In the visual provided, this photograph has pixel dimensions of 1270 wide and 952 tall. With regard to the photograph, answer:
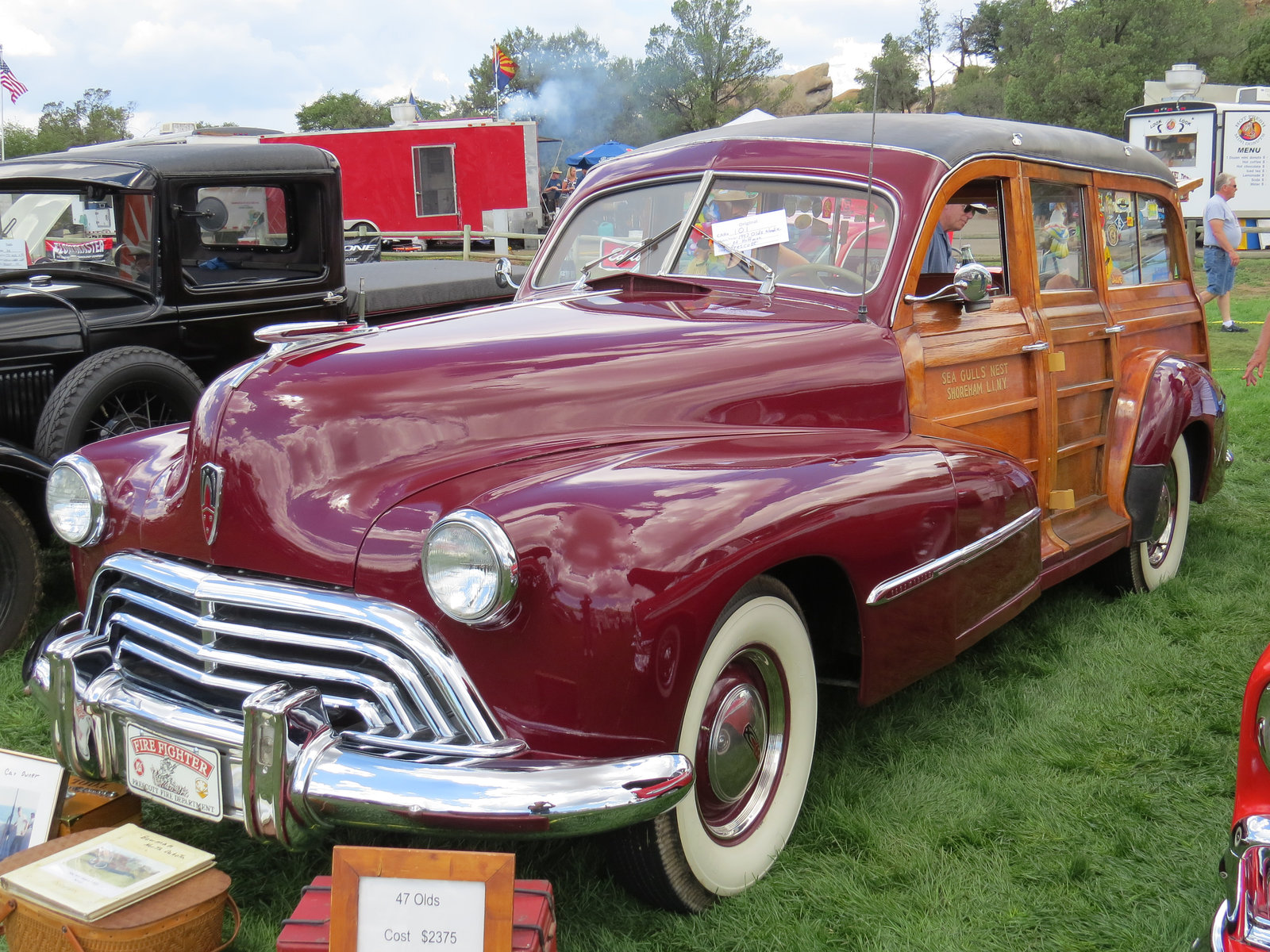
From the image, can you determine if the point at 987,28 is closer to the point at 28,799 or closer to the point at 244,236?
the point at 244,236

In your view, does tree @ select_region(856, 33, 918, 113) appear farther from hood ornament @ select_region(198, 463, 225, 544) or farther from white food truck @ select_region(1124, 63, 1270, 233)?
hood ornament @ select_region(198, 463, 225, 544)

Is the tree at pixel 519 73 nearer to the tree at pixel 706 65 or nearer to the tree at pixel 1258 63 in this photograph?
the tree at pixel 706 65

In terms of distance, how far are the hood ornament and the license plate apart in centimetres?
44

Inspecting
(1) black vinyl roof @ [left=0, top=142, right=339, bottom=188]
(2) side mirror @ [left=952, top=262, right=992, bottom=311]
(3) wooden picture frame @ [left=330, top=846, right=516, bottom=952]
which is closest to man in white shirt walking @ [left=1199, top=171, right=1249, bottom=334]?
(2) side mirror @ [left=952, top=262, right=992, bottom=311]

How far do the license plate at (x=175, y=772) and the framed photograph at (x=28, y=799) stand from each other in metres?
0.33

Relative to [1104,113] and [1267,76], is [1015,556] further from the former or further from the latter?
[1267,76]

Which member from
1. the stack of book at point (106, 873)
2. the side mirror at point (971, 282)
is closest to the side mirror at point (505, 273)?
the side mirror at point (971, 282)

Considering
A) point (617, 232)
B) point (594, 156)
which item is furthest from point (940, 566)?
point (594, 156)

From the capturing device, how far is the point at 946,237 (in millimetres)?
4203

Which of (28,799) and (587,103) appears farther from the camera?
(587,103)

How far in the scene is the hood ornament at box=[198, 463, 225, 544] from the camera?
2.44 metres

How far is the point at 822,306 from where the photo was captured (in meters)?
3.29

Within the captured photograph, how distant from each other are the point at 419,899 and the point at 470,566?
1.95 ft

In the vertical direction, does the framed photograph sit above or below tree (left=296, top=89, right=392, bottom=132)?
below
